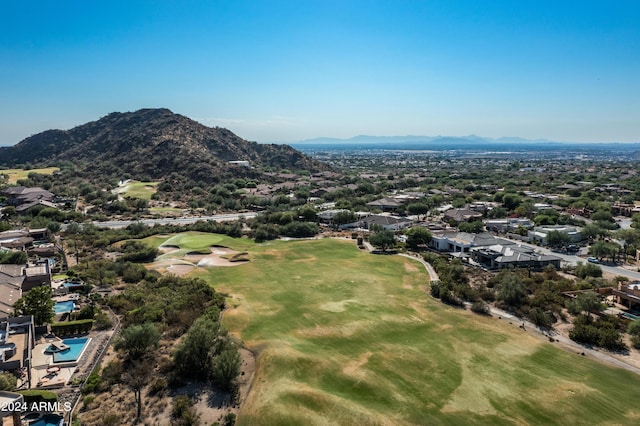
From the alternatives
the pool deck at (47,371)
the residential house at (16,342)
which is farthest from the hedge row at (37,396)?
the residential house at (16,342)

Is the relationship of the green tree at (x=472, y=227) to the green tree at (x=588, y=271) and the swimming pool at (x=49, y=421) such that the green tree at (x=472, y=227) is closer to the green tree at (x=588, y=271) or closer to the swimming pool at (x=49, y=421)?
the green tree at (x=588, y=271)

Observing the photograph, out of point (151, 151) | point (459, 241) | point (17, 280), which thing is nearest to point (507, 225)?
point (459, 241)

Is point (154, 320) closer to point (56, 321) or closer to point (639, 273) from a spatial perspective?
point (56, 321)

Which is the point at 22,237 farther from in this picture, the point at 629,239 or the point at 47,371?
the point at 629,239

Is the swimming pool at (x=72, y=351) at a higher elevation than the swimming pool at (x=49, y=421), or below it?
below

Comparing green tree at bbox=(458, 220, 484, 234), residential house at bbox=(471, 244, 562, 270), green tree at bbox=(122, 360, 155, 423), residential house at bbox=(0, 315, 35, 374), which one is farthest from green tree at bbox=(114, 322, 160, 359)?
green tree at bbox=(458, 220, 484, 234)
